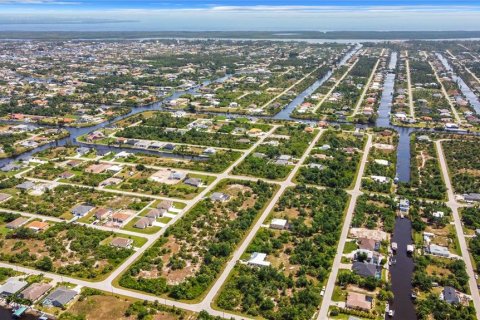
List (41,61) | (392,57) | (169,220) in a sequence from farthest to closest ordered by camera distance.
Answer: (392,57), (41,61), (169,220)

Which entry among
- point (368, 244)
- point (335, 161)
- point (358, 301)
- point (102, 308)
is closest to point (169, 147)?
point (335, 161)

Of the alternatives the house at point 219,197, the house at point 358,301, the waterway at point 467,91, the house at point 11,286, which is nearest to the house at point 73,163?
the house at point 219,197

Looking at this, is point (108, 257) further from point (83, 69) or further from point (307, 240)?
point (83, 69)

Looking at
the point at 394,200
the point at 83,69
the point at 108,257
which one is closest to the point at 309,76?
the point at 83,69

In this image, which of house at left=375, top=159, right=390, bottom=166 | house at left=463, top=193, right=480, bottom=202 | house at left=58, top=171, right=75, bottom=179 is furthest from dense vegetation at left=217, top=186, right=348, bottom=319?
house at left=58, top=171, right=75, bottom=179

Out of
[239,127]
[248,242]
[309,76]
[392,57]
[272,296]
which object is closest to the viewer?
[272,296]
